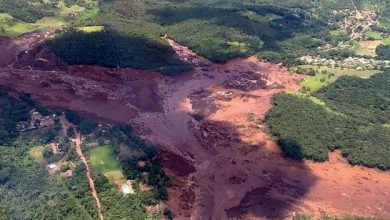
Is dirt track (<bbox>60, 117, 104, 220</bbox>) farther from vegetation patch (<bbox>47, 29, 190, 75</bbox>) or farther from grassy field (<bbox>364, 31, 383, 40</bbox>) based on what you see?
grassy field (<bbox>364, 31, 383, 40</bbox>)

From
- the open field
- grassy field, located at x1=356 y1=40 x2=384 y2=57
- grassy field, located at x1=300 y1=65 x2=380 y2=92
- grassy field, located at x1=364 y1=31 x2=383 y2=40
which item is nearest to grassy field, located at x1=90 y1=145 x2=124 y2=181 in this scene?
the open field

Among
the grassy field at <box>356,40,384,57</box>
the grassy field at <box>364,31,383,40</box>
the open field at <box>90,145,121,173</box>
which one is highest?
the grassy field at <box>364,31,383,40</box>

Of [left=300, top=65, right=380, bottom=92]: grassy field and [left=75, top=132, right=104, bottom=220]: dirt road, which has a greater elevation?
[left=300, top=65, right=380, bottom=92]: grassy field

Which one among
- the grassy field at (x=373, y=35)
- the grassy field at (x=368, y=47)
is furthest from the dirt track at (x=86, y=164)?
the grassy field at (x=373, y=35)

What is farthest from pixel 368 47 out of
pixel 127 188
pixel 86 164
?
pixel 86 164

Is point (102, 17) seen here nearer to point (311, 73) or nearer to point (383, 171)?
point (311, 73)

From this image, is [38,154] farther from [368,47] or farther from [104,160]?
[368,47]
